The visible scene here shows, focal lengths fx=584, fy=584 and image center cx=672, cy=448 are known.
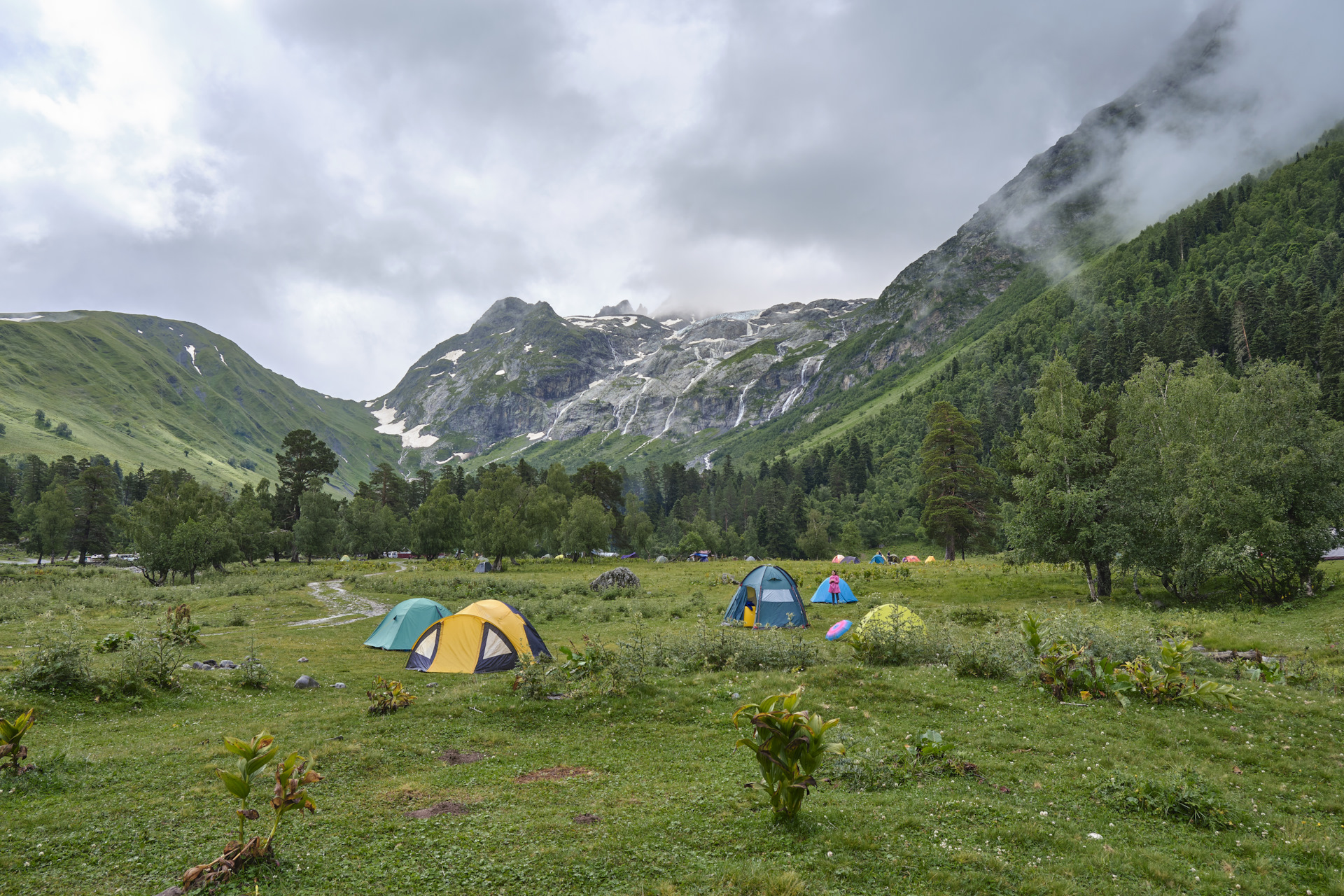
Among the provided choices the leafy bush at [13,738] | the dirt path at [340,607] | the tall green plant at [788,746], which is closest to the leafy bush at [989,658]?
the tall green plant at [788,746]

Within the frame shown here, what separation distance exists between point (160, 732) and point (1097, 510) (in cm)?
4065

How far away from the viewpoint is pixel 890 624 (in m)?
20.9

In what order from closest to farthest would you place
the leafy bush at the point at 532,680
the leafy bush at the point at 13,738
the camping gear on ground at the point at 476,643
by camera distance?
the leafy bush at the point at 13,738 → the leafy bush at the point at 532,680 → the camping gear on ground at the point at 476,643

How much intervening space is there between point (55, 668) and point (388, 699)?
8.24 metres

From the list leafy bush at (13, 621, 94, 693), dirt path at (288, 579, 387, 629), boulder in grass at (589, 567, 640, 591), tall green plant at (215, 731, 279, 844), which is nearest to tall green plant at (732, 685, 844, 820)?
tall green plant at (215, 731, 279, 844)

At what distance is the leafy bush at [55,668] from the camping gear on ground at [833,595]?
3517 cm

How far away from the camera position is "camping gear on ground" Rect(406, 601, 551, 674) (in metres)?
22.3

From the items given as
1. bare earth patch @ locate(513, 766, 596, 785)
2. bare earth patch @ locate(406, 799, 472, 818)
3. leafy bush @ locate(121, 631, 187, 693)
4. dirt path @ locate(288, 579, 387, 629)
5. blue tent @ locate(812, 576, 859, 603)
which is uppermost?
leafy bush @ locate(121, 631, 187, 693)

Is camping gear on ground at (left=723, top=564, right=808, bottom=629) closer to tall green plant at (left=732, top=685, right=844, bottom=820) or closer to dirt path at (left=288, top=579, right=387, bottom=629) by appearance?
tall green plant at (left=732, top=685, right=844, bottom=820)

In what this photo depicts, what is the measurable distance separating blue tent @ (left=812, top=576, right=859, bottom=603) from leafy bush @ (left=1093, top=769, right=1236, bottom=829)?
29.8 metres

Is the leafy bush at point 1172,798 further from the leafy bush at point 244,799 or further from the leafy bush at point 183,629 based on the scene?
the leafy bush at point 183,629

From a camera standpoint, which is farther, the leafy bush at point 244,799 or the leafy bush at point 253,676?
the leafy bush at point 253,676

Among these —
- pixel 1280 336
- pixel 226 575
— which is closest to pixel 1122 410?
pixel 1280 336

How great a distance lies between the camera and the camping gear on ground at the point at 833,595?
38.9 meters
